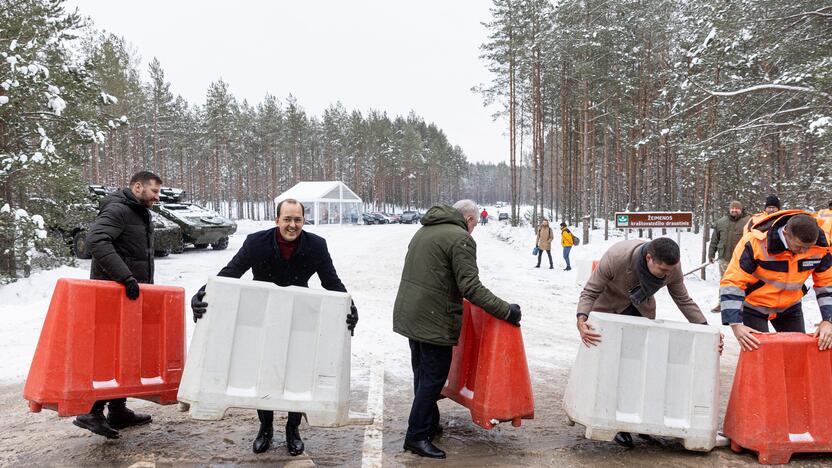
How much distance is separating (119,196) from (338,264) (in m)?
12.3

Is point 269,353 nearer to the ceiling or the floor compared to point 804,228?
nearer to the floor

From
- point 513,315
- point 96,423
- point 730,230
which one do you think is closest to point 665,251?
point 513,315

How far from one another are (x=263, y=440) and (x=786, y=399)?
149 inches

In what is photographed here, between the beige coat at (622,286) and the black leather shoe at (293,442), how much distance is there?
7.59ft

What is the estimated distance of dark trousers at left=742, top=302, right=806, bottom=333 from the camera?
158 inches

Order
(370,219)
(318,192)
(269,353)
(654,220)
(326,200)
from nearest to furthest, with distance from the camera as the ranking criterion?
1. (269,353)
2. (654,220)
3. (318,192)
4. (326,200)
5. (370,219)

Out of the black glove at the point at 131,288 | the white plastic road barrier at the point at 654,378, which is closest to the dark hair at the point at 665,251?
the white plastic road barrier at the point at 654,378

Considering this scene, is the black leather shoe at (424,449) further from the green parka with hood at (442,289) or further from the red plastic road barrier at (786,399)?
the red plastic road barrier at (786,399)

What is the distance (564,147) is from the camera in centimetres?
2903

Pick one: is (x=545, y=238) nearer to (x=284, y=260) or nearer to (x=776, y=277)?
(x=776, y=277)

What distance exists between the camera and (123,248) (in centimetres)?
415

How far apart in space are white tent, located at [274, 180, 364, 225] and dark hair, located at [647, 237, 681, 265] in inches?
1482

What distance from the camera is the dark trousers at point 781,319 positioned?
13.1 ft

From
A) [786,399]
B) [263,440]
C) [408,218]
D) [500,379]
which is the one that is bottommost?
[263,440]
